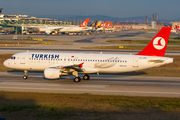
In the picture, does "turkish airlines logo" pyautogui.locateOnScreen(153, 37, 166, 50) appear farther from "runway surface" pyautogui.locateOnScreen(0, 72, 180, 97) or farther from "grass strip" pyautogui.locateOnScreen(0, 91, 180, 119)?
"grass strip" pyautogui.locateOnScreen(0, 91, 180, 119)

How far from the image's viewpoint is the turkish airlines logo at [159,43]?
109 feet

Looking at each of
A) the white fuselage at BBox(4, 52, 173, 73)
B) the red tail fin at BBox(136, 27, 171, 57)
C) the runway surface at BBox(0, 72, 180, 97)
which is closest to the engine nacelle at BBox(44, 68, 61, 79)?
the runway surface at BBox(0, 72, 180, 97)

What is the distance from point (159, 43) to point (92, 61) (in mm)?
10464

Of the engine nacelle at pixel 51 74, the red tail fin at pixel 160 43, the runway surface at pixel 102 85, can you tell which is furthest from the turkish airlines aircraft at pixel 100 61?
the runway surface at pixel 102 85

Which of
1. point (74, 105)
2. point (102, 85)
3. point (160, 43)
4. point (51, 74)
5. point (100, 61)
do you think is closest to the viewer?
point (74, 105)

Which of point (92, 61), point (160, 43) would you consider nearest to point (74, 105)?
point (92, 61)

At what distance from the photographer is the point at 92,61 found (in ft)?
110

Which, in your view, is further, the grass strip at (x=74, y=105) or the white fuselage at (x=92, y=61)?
the white fuselage at (x=92, y=61)

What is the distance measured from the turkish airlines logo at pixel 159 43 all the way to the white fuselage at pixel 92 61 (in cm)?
190

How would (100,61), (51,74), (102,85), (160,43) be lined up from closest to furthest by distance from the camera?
1. (51,74)
2. (102,85)
3. (100,61)
4. (160,43)

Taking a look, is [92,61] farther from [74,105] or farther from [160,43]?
[74,105]

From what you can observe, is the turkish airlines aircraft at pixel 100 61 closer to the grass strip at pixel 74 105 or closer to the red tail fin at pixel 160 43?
the red tail fin at pixel 160 43

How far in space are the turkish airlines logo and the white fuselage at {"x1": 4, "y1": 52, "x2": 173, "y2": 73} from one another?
74.9 inches

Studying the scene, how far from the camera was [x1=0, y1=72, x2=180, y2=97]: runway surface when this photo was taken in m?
28.0
